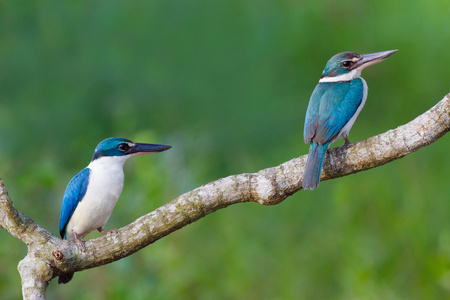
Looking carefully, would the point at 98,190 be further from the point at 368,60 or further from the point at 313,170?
the point at 368,60

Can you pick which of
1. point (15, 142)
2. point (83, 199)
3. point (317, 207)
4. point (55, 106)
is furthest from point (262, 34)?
point (83, 199)

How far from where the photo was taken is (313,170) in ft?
9.30

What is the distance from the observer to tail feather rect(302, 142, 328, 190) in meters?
2.80

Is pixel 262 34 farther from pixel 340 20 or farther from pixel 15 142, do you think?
pixel 15 142

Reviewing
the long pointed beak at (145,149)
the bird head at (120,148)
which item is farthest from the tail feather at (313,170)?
the bird head at (120,148)

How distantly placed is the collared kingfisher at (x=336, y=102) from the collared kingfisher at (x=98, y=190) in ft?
2.74

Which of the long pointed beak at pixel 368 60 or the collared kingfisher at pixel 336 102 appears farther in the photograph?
the long pointed beak at pixel 368 60

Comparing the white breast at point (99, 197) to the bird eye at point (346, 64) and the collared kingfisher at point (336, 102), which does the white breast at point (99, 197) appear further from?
the bird eye at point (346, 64)

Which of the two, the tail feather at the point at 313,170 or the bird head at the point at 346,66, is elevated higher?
the bird head at the point at 346,66

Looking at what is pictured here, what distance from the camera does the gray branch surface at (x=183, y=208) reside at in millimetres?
2742

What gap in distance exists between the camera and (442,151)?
6.56 m

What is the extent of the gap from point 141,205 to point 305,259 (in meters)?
1.79

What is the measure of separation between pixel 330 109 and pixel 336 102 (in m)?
0.06

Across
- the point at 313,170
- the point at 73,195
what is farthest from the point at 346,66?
the point at 73,195
